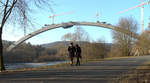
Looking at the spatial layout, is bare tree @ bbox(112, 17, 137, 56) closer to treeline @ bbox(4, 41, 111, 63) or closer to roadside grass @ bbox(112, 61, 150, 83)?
treeline @ bbox(4, 41, 111, 63)

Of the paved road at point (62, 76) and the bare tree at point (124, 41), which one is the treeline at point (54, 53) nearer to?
the bare tree at point (124, 41)

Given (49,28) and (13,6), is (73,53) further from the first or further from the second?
(49,28)

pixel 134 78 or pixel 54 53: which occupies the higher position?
pixel 134 78

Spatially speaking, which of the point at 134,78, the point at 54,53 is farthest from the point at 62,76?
the point at 54,53

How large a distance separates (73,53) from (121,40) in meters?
34.3

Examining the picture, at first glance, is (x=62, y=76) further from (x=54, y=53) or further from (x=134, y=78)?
(x=54, y=53)

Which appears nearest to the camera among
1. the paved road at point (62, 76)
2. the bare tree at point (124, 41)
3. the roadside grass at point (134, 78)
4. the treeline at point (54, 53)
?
the roadside grass at point (134, 78)

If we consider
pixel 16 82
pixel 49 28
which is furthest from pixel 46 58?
pixel 16 82

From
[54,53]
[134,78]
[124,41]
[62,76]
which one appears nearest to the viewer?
[134,78]

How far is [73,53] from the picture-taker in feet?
41.4

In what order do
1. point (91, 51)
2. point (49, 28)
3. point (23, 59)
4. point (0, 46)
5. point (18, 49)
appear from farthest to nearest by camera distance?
point (49, 28) → point (18, 49) → point (23, 59) → point (91, 51) → point (0, 46)

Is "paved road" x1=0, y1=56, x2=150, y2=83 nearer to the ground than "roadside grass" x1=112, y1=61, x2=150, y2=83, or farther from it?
farther from it

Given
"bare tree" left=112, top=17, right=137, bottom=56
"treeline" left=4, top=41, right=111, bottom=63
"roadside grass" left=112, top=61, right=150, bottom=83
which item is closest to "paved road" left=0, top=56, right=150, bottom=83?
"roadside grass" left=112, top=61, right=150, bottom=83

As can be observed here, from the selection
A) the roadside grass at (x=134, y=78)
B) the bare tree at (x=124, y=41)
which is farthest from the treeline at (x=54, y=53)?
the roadside grass at (x=134, y=78)
